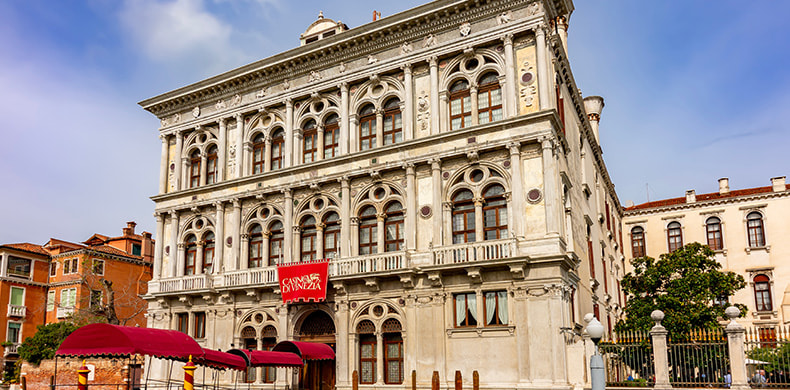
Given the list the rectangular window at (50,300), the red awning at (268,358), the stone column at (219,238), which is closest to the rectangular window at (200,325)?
the stone column at (219,238)

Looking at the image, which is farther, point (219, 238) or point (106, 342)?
point (219, 238)

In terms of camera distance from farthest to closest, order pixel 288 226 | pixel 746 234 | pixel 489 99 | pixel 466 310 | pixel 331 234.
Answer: pixel 746 234, pixel 288 226, pixel 331 234, pixel 489 99, pixel 466 310

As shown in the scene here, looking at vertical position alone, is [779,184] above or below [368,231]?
above

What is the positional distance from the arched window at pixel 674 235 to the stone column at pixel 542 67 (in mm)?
27415

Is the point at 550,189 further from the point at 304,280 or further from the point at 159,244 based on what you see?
the point at 159,244

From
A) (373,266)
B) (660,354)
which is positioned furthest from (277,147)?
(660,354)

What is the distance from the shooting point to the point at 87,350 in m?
16.1

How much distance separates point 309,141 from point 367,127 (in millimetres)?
2975

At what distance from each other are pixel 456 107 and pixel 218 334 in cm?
1357

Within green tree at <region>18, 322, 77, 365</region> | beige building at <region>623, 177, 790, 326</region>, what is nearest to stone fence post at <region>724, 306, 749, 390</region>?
beige building at <region>623, 177, 790, 326</region>

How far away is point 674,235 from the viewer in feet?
153

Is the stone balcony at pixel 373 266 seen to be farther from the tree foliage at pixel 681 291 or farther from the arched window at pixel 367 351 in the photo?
the tree foliage at pixel 681 291

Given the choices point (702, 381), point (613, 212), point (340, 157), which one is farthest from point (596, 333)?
point (613, 212)

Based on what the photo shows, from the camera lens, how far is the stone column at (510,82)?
938 inches
